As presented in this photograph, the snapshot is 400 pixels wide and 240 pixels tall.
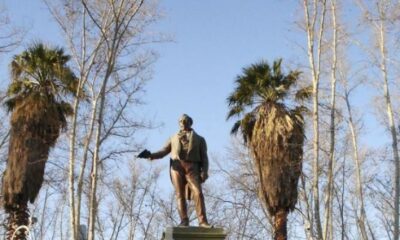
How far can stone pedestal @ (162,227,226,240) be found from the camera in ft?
24.5

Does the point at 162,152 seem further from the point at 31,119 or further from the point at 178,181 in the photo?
the point at 31,119

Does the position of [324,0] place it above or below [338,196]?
above

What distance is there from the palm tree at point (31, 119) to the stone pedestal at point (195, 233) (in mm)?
8039

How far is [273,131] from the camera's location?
51.3 feet

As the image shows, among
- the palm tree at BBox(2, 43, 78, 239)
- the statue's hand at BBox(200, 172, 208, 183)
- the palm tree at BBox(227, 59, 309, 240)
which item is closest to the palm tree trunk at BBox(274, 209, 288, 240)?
the palm tree at BBox(227, 59, 309, 240)

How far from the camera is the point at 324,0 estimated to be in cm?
1450

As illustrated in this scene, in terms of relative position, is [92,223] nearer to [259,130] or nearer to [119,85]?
[119,85]

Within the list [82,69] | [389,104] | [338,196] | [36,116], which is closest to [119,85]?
[82,69]

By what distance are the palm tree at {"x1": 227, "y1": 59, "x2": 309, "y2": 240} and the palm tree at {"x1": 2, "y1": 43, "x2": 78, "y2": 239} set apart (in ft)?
15.6

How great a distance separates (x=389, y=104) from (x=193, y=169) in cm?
956

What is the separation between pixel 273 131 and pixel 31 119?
633cm

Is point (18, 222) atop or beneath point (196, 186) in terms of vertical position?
atop

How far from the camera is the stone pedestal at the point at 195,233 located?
7.46 meters

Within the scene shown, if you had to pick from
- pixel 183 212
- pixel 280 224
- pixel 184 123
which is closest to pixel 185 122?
pixel 184 123
